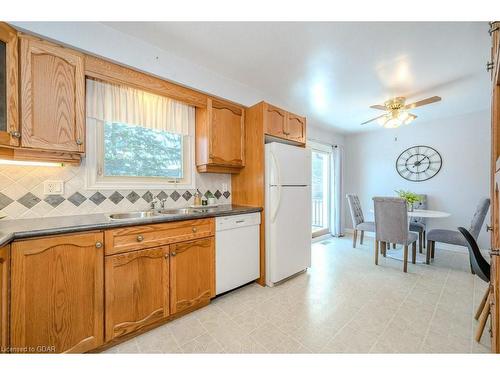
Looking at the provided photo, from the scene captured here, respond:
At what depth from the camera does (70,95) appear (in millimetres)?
1496

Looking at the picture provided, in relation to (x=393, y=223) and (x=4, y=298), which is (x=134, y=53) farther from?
(x=393, y=223)

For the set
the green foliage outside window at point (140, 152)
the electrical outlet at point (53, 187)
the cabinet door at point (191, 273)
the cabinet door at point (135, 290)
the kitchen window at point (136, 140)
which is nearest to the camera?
the cabinet door at point (135, 290)

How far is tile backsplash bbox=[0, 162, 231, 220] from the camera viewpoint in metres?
1.47

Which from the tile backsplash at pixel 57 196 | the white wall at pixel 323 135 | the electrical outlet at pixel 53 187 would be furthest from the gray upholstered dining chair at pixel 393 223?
the electrical outlet at pixel 53 187

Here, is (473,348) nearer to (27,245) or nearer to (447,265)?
(447,265)

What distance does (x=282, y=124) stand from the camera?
258cm

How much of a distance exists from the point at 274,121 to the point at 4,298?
2538 millimetres

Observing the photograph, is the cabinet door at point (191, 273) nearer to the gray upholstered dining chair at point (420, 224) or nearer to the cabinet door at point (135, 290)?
the cabinet door at point (135, 290)

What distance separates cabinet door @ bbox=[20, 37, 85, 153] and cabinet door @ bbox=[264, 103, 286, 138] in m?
1.70

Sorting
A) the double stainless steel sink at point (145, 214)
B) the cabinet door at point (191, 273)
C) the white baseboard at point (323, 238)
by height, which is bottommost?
the white baseboard at point (323, 238)

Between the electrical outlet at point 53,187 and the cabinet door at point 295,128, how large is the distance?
2325 millimetres

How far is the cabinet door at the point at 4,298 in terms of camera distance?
3.44 feet
